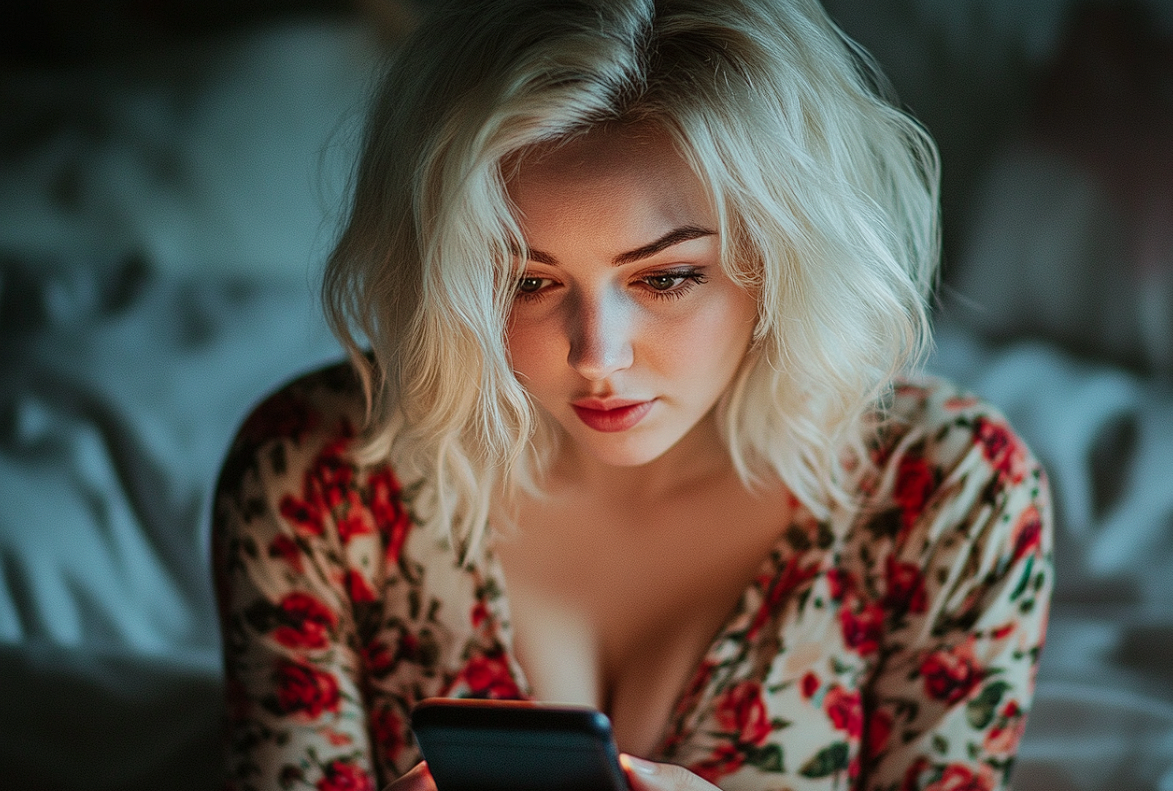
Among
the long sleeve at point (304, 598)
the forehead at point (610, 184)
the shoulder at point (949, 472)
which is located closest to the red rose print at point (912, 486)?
the shoulder at point (949, 472)

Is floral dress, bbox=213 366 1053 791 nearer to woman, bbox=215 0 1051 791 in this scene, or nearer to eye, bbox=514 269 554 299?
woman, bbox=215 0 1051 791

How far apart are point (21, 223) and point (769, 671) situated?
1534 millimetres

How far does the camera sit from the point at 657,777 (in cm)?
71

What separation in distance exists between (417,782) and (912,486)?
476 mm

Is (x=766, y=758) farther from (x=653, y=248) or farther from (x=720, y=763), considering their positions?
(x=653, y=248)

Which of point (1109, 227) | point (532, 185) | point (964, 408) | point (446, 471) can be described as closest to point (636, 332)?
point (532, 185)

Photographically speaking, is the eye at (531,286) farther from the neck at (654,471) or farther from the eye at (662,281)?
the neck at (654,471)

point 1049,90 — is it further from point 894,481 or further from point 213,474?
point 213,474

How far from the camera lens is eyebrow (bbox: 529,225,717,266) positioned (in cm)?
71

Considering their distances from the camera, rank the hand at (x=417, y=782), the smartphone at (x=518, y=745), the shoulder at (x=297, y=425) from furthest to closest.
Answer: the shoulder at (x=297, y=425), the hand at (x=417, y=782), the smartphone at (x=518, y=745)

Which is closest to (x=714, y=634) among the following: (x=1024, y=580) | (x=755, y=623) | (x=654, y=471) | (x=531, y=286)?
(x=755, y=623)

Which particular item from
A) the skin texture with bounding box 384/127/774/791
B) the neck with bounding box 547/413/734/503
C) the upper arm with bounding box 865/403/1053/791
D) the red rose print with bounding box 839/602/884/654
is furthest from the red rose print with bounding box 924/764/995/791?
the neck with bounding box 547/413/734/503

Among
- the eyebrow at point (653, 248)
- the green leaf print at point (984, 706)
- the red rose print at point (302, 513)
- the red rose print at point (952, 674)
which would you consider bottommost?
the green leaf print at point (984, 706)

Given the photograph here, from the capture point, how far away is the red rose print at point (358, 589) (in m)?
0.93
